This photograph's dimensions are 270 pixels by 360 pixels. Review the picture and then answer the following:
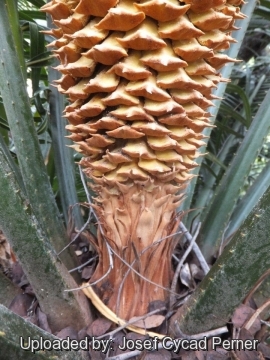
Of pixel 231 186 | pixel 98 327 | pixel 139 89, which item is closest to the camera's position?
pixel 139 89

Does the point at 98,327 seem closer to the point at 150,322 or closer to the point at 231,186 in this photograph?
the point at 150,322

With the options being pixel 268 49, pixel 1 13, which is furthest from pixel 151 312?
pixel 268 49

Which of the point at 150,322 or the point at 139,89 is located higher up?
the point at 139,89

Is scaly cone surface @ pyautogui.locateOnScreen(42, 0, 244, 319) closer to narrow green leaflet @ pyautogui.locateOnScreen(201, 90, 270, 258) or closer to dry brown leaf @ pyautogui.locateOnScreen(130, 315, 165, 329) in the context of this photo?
dry brown leaf @ pyautogui.locateOnScreen(130, 315, 165, 329)

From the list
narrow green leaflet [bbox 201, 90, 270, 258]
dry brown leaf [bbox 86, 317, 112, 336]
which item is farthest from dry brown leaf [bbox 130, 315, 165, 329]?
narrow green leaflet [bbox 201, 90, 270, 258]

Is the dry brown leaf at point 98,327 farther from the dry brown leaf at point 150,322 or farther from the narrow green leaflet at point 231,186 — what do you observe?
the narrow green leaflet at point 231,186

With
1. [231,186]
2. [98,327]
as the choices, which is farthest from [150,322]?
[231,186]

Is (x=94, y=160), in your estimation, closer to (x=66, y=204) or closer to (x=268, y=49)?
(x=66, y=204)

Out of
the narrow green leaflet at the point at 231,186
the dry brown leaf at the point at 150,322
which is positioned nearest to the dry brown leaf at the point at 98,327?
the dry brown leaf at the point at 150,322
